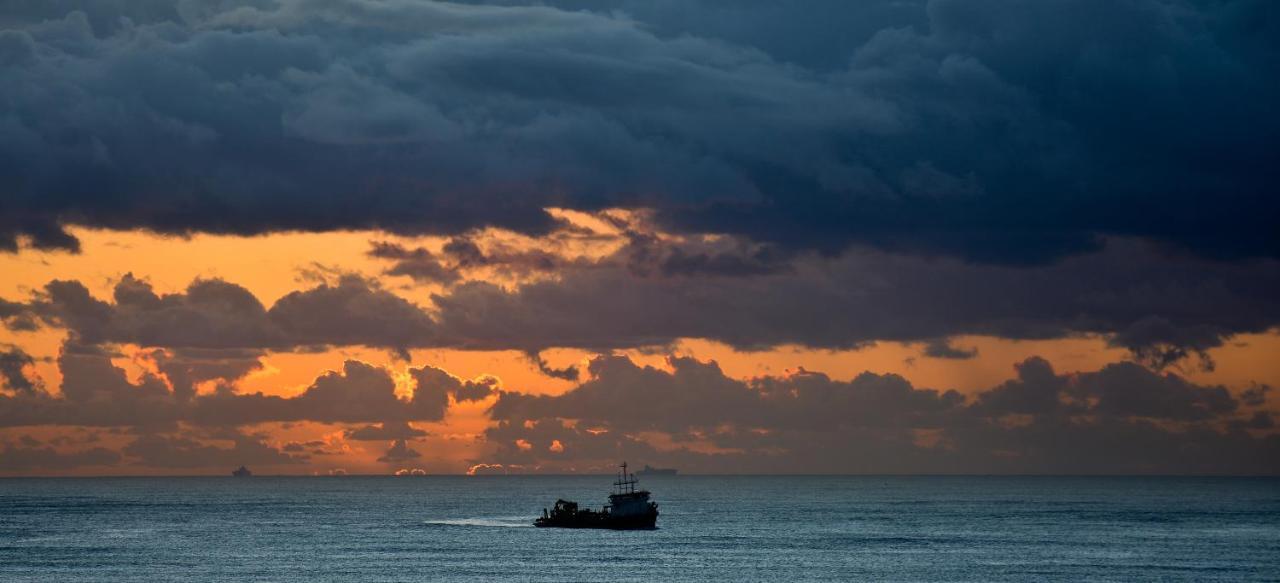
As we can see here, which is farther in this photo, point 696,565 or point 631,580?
point 696,565

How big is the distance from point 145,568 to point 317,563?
1990 cm

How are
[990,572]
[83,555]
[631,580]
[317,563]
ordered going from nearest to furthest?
[631,580] → [990,572] → [317,563] → [83,555]

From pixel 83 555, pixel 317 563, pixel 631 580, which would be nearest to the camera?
pixel 631 580

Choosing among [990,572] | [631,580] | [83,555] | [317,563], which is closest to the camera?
[631,580]

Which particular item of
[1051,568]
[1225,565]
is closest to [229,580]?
[1051,568]

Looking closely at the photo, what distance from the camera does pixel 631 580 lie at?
159000mm

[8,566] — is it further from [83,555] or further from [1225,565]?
[1225,565]

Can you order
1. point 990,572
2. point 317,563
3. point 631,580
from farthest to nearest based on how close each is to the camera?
point 317,563 → point 990,572 → point 631,580

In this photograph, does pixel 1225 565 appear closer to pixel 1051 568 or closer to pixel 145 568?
pixel 1051 568

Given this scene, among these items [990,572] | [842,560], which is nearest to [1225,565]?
[990,572]

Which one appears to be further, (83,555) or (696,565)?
(83,555)

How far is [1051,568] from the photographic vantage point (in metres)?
177

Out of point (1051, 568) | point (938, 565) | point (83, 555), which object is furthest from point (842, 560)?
point (83, 555)

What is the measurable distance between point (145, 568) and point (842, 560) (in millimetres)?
84568
